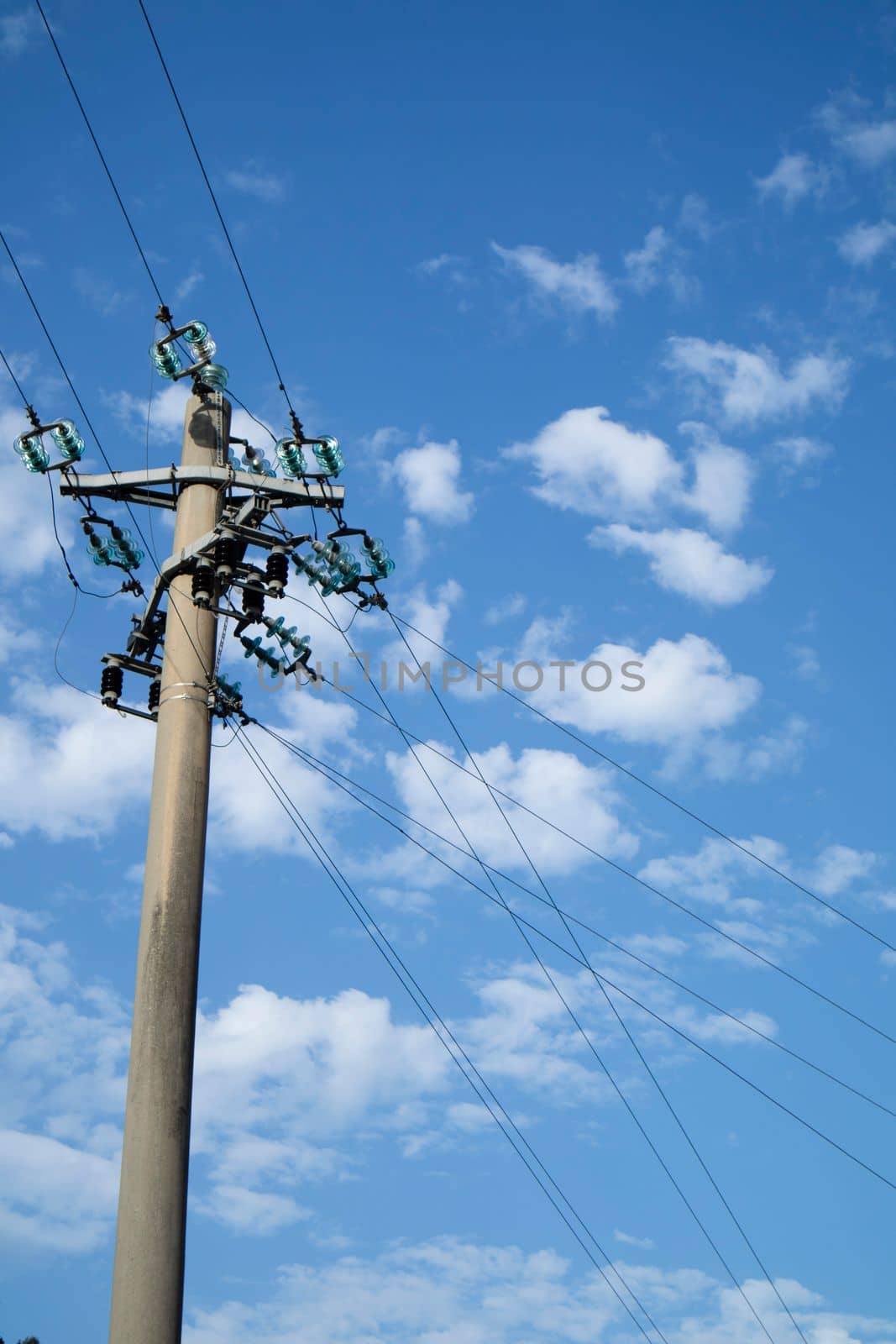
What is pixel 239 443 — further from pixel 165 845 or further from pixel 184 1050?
pixel 184 1050

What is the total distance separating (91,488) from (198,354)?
5.76 ft

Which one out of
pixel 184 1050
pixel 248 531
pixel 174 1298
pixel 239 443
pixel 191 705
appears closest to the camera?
pixel 174 1298

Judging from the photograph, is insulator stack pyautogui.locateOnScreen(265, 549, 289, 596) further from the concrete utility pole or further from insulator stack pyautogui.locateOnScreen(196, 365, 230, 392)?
insulator stack pyautogui.locateOnScreen(196, 365, 230, 392)

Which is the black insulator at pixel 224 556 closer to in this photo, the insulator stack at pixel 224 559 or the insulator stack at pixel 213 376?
the insulator stack at pixel 224 559

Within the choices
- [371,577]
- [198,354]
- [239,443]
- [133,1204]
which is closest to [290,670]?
[371,577]

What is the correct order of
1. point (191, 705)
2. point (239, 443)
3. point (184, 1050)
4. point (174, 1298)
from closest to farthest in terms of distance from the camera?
point (174, 1298) → point (184, 1050) → point (191, 705) → point (239, 443)

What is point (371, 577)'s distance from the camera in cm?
1523

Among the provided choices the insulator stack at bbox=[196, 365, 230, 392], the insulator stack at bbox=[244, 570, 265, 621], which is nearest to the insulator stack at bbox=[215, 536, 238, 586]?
the insulator stack at bbox=[244, 570, 265, 621]

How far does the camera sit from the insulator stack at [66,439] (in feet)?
47.6

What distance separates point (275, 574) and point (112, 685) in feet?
6.42

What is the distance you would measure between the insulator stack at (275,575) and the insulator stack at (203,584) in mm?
566

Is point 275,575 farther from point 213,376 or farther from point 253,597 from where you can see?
point 213,376

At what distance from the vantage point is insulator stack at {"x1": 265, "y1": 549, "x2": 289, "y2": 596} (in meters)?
14.0

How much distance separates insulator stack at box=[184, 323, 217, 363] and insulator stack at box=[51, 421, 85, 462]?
57.5 inches
